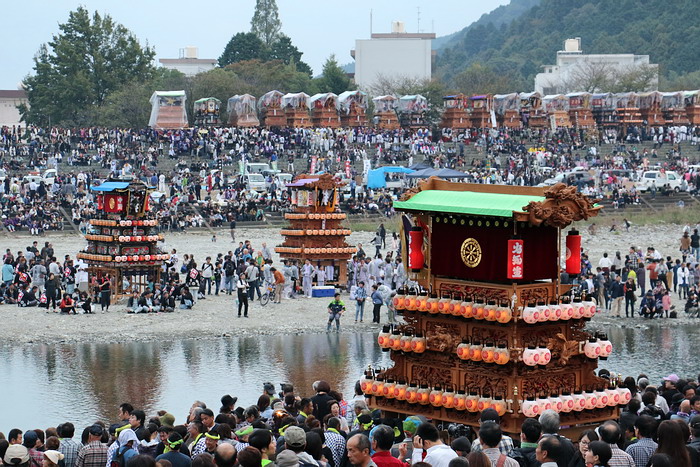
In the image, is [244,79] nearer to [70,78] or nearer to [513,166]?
[70,78]

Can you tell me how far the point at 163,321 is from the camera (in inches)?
1217

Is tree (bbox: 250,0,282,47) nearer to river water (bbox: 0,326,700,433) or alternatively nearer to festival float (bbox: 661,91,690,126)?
festival float (bbox: 661,91,690,126)

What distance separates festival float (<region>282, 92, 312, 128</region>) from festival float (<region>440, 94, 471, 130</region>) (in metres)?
9.07

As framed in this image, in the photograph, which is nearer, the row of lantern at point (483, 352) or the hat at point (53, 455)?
the hat at point (53, 455)

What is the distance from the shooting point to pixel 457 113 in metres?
80.1

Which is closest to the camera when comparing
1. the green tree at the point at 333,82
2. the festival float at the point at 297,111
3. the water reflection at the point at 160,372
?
the water reflection at the point at 160,372

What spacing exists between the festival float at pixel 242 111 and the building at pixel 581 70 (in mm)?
44660

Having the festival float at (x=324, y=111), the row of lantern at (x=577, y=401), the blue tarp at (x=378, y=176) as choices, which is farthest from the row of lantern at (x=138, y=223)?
the festival float at (x=324, y=111)

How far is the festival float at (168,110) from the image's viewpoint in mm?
73188

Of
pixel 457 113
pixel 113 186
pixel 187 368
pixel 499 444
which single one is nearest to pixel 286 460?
pixel 499 444

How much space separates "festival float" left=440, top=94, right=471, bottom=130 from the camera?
263ft

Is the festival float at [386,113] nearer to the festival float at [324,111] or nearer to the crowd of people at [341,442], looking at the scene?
the festival float at [324,111]

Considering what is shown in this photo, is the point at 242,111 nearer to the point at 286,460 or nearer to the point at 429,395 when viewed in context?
the point at 429,395

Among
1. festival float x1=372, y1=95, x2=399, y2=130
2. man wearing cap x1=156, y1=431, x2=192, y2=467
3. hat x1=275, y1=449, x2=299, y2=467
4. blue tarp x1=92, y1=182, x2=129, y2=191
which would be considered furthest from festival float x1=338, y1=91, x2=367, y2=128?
hat x1=275, y1=449, x2=299, y2=467
